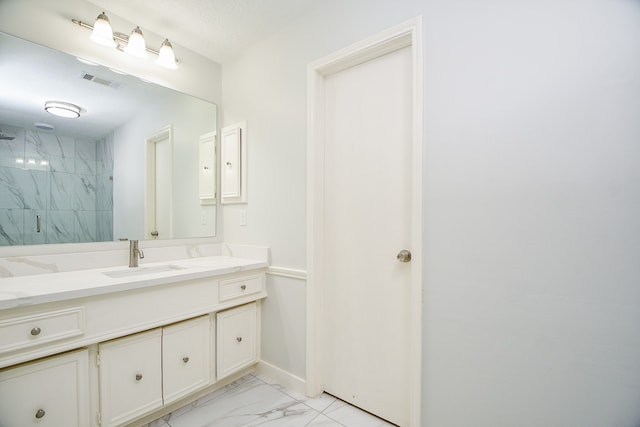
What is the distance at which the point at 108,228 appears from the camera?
5.78 ft

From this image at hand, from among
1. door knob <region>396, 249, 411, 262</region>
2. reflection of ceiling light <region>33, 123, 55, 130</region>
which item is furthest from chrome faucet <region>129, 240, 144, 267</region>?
door knob <region>396, 249, 411, 262</region>

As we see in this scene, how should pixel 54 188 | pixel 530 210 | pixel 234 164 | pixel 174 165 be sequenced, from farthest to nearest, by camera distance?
pixel 234 164
pixel 174 165
pixel 54 188
pixel 530 210

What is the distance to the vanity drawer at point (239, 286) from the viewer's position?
1.77m

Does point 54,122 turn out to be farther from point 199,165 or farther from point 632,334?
point 632,334

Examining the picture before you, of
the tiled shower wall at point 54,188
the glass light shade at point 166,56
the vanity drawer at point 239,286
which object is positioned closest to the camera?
the tiled shower wall at point 54,188

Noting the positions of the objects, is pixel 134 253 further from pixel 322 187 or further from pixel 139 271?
pixel 322 187

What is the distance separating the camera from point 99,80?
1734 mm

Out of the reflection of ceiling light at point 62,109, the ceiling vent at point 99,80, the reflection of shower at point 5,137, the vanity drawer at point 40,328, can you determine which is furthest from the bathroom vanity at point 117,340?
the ceiling vent at point 99,80

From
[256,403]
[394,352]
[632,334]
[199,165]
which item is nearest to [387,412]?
[394,352]

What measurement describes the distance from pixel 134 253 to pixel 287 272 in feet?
3.20

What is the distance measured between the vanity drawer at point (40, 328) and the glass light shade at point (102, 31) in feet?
4.89

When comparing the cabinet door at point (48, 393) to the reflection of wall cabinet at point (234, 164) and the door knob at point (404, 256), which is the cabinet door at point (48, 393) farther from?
the door knob at point (404, 256)

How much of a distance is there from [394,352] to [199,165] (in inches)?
74.8

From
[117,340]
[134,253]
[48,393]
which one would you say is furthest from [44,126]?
[48,393]
